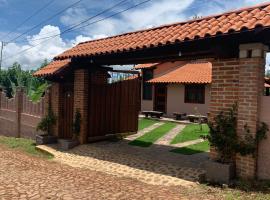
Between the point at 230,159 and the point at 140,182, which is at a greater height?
the point at 230,159

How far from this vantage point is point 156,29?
32.4 ft

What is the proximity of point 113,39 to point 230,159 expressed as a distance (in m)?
5.96

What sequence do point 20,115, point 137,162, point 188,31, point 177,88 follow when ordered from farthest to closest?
point 177,88, point 20,115, point 137,162, point 188,31

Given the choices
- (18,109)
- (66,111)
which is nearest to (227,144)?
(66,111)

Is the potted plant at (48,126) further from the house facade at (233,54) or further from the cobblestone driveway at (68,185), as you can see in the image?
the house facade at (233,54)

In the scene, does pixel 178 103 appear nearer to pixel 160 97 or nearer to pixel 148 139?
pixel 160 97

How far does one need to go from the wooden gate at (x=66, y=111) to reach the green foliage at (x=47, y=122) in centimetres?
41

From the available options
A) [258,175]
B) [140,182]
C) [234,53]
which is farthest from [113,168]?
[234,53]

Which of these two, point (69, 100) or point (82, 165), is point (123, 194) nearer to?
point (82, 165)

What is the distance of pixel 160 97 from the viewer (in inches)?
972

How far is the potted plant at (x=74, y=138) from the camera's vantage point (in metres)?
11.2

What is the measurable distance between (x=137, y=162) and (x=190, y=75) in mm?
14428

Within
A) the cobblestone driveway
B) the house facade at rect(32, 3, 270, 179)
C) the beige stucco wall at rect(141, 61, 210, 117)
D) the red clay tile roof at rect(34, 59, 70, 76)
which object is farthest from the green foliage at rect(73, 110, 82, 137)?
the beige stucco wall at rect(141, 61, 210, 117)

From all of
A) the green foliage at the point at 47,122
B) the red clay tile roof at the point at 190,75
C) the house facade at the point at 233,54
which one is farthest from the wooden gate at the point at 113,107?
the red clay tile roof at the point at 190,75
